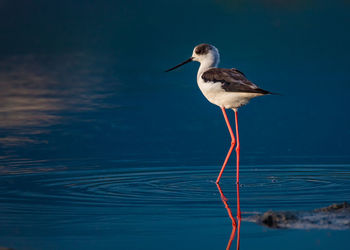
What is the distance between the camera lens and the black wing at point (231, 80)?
9.07 m

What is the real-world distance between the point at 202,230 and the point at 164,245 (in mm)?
651

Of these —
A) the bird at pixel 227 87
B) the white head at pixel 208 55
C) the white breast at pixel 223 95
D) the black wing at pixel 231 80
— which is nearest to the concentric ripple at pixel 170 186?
the bird at pixel 227 87

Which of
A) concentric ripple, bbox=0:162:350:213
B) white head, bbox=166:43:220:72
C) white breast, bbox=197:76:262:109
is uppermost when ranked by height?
white head, bbox=166:43:220:72

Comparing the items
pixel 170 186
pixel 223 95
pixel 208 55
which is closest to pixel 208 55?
pixel 208 55

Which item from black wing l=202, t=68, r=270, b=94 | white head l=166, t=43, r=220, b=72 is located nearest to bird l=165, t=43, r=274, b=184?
black wing l=202, t=68, r=270, b=94

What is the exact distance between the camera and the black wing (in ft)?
29.8

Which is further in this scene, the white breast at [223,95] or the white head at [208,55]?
the white head at [208,55]

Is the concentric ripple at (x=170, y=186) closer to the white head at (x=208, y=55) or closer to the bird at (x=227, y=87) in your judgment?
the bird at (x=227, y=87)

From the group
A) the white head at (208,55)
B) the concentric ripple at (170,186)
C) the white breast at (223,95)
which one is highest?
the white head at (208,55)

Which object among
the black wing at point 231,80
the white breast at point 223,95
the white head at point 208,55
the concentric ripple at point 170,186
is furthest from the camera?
the white head at point 208,55

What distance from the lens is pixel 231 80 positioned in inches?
370

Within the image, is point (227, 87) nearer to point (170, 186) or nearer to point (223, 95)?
point (223, 95)

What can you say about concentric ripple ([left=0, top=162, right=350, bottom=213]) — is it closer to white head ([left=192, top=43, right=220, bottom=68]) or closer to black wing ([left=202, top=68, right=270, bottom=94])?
black wing ([left=202, top=68, right=270, bottom=94])

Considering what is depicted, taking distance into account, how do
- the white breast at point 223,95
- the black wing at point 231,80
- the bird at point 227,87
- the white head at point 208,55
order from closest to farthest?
the black wing at point 231,80, the bird at point 227,87, the white breast at point 223,95, the white head at point 208,55
